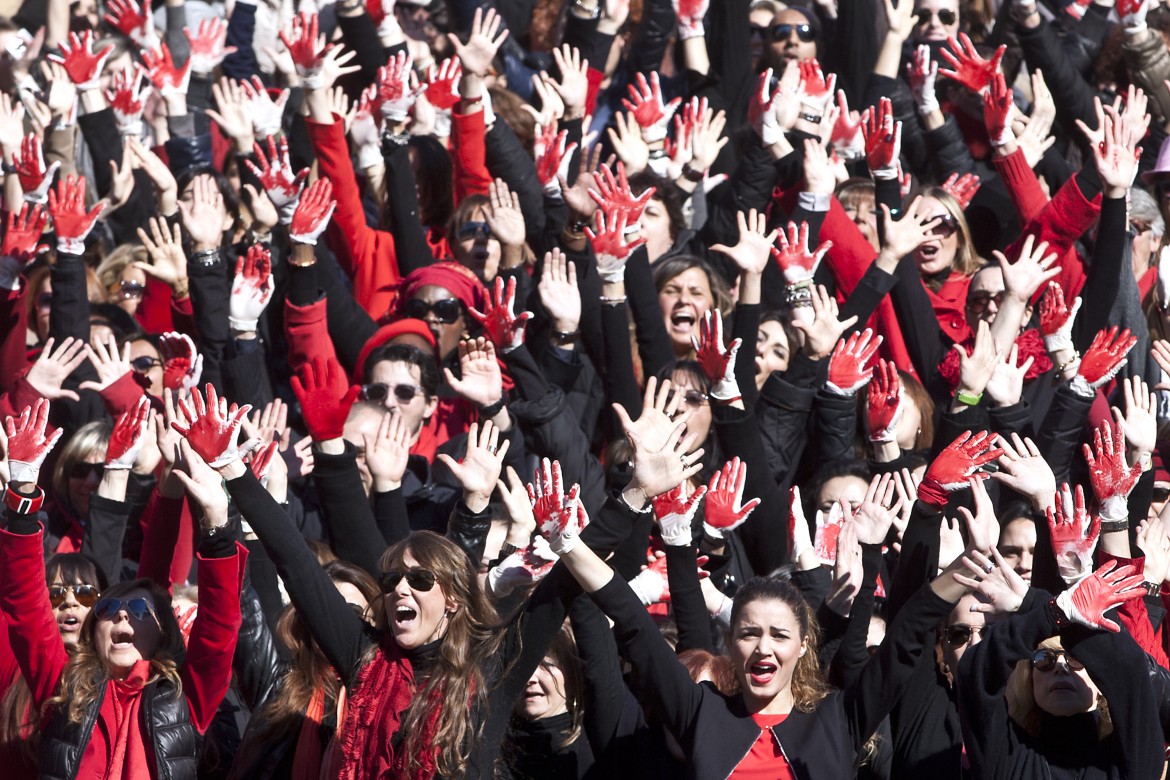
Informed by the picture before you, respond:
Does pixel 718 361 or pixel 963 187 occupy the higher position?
pixel 718 361

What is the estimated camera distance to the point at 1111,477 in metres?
5.51

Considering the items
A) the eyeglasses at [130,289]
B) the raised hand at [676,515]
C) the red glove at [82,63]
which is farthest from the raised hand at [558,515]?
the red glove at [82,63]

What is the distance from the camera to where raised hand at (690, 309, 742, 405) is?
6141mm

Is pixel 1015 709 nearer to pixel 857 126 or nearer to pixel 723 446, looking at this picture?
pixel 723 446

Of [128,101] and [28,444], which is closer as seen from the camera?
[28,444]

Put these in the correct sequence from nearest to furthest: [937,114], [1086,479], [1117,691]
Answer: [1117,691] → [1086,479] → [937,114]

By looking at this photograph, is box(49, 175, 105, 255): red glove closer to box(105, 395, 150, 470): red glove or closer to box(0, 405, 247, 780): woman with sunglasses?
box(105, 395, 150, 470): red glove

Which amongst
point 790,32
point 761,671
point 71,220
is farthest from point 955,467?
point 71,220

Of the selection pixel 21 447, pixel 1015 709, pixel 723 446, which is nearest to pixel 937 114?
pixel 723 446

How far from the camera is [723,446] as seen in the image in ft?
19.9

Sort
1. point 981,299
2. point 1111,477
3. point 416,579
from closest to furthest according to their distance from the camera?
point 416,579 → point 1111,477 → point 981,299

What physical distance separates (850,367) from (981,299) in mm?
814

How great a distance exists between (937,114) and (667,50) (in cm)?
182

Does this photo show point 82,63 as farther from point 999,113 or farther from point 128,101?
point 999,113
